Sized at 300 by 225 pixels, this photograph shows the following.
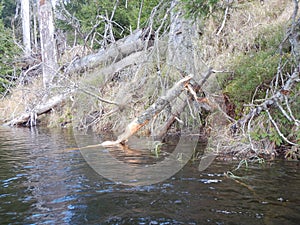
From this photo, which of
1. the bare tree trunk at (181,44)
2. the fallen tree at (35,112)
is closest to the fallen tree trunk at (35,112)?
the fallen tree at (35,112)

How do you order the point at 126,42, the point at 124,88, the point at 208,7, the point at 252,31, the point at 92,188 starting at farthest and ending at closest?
the point at 126,42 < the point at 124,88 < the point at 252,31 < the point at 208,7 < the point at 92,188

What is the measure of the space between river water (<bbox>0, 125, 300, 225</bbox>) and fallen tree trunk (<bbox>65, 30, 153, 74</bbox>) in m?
5.95

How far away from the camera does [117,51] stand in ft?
34.9

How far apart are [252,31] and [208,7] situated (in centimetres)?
296

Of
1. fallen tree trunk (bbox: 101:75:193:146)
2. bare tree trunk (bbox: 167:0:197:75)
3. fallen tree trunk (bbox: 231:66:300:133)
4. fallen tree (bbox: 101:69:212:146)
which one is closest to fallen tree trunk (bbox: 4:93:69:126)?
bare tree trunk (bbox: 167:0:197:75)

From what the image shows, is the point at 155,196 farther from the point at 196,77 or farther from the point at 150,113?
the point at 196,77

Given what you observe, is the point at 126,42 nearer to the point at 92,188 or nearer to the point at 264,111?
the point at 264,111

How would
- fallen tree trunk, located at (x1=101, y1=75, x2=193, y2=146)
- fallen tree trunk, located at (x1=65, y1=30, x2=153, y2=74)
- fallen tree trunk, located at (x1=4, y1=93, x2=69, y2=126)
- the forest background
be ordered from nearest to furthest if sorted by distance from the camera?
the forest background < fallen tree trunk, located at (x1=101, y1=75, x2=193, y2=146) < fallen tree trunk, located at (x1=65, y1=30, x2=153, y2=74) < fallen tree trunk, located at (x1=4, y1=93, x2=69, y2=126)

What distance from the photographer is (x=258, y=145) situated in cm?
570

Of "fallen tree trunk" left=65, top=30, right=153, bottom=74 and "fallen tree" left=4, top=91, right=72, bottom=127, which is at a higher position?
"fallen tree trunk" left=65, top=30, right=153, bottom=74

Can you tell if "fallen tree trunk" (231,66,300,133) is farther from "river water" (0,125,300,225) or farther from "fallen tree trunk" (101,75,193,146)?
"fallen tree trunk" (101,75,193,146)

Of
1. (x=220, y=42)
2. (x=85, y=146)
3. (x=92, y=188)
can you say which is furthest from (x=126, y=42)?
(x=92, y=188)

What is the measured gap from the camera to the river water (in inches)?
116

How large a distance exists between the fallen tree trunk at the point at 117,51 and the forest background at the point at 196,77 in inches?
1.3
